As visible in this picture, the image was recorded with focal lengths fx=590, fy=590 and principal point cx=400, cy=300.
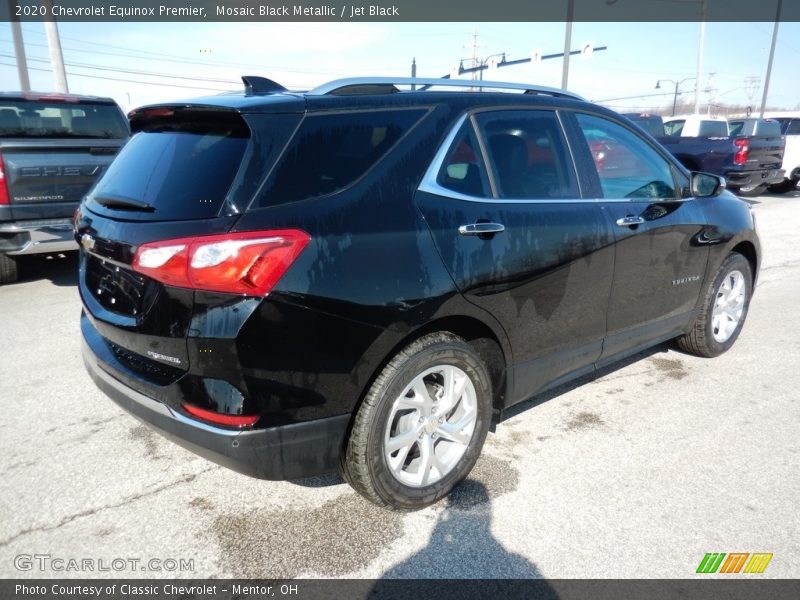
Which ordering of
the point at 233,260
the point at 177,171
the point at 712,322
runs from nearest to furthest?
the point at 233,260 → the point at 177,171 → the point at 712,322

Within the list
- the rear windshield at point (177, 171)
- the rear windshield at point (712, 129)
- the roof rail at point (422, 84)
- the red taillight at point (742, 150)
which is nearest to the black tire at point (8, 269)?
the rear windshield at point (177, 171)

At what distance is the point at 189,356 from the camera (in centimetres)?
210

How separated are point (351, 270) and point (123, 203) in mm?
1020

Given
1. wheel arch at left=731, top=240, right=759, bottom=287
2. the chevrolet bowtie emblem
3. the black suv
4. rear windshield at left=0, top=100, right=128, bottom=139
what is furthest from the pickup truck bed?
the chevrolet bowtie emblem

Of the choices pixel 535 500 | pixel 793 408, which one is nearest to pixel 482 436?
pixel 535 500

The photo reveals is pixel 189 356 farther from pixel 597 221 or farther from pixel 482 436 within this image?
pixel 597 221

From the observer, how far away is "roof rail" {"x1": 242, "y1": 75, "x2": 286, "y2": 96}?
2520mm

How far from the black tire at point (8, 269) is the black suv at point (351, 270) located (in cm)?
427

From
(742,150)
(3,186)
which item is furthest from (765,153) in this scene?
(3,186)

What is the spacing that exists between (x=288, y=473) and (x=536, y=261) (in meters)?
1.50

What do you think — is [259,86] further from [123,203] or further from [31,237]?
[31,237]

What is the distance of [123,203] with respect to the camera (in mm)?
2418

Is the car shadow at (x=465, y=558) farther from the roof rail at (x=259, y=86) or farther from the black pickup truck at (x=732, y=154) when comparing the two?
the black pickup truck at (x=732, y=154)

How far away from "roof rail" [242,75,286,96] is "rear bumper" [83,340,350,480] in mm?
1349
